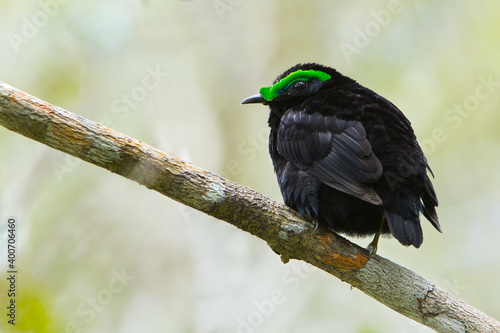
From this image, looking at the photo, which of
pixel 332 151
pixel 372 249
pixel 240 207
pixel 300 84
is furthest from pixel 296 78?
pixel 372 249

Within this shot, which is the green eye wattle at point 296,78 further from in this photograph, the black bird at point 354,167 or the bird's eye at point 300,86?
the black bird at point 354,167

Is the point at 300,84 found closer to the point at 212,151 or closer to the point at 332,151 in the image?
the point at 332,151

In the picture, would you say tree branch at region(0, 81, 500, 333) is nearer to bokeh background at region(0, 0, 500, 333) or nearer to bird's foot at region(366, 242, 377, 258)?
bird's foot at region(366, 242, 377, 258)

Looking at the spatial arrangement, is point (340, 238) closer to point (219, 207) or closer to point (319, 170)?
point (319, 170)

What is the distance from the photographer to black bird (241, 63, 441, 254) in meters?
3.45

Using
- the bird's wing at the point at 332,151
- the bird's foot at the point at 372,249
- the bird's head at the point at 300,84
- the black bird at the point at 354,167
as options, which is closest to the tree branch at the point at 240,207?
the bird's foot at the point at 372,249

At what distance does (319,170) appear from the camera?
3721 millimetres

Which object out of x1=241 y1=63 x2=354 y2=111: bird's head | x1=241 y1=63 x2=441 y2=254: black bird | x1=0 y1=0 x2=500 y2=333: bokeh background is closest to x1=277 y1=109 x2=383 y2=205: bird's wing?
x1=241 y1=63 x2=441 y2=254: black bird

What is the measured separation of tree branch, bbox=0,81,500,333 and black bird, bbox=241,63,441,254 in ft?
0.74

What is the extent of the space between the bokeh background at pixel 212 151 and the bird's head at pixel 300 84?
1489 mm

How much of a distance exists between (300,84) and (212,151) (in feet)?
6.03

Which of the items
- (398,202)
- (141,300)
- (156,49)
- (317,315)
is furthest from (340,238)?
(156,49)

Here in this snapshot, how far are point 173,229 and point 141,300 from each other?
2.49 ft

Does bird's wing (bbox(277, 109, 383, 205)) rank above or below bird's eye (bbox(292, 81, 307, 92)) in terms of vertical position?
below
